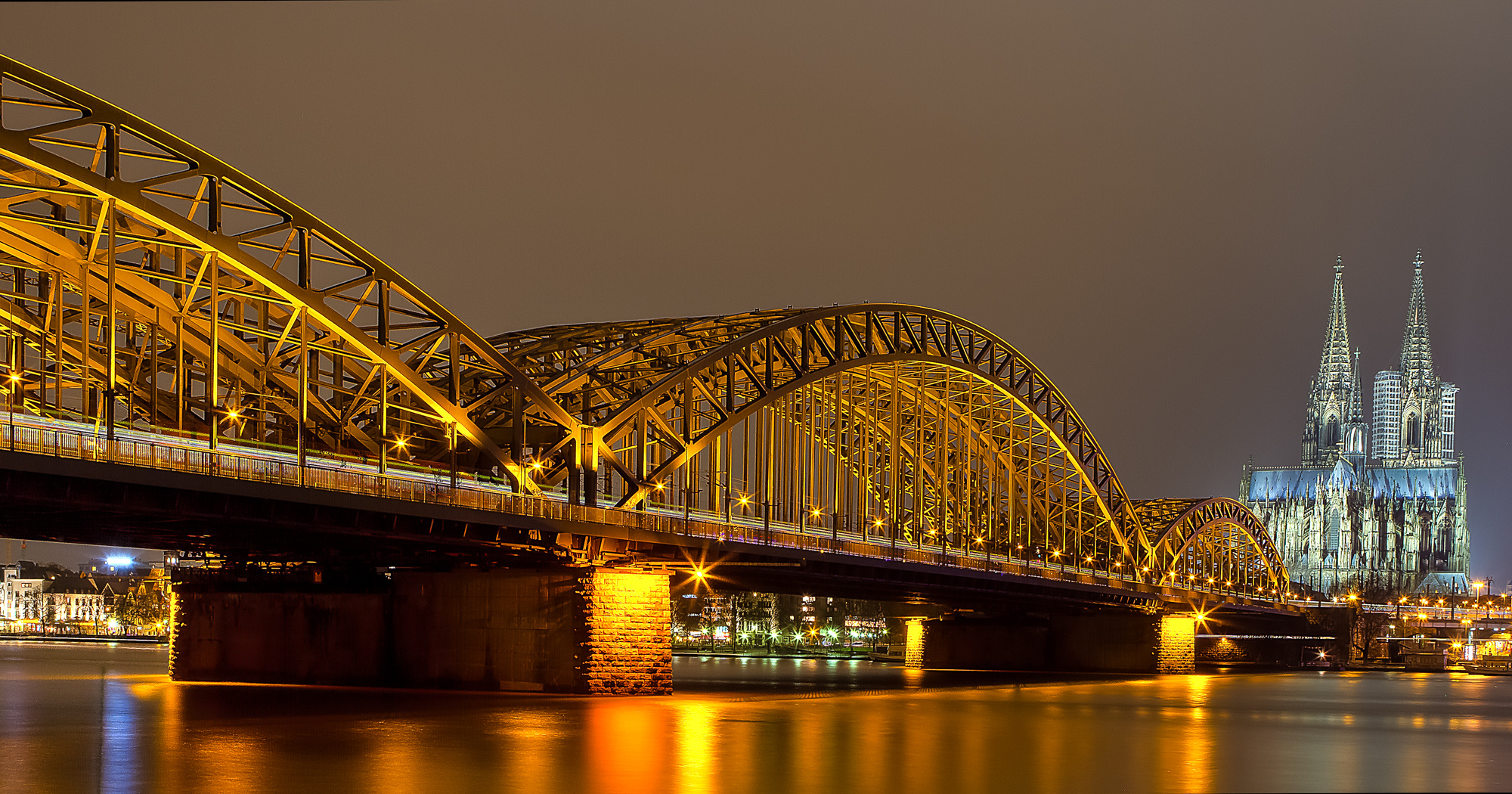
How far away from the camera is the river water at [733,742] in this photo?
3600cm

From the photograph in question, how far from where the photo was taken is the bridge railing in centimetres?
5334

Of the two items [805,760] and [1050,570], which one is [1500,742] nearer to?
[805,760]

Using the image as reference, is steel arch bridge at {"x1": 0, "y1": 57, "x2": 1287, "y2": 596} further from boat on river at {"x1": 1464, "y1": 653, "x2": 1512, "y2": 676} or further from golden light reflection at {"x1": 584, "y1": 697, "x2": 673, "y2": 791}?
boat on river at {"x1": 1464, "y1": 653, "x2": 1512, "y2": 676}

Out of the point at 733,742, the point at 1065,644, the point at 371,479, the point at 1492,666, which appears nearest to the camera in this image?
the point at 733,742

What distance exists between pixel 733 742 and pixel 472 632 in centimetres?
2906

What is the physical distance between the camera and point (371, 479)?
6494 centimetres

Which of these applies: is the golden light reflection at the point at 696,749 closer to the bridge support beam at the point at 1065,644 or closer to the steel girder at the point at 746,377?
the steel girder at the point at 746,377

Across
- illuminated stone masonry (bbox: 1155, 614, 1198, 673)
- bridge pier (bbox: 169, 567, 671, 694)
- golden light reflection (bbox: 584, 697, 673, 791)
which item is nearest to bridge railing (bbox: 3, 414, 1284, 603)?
bridge pier (bbox: 169, 567, 671, 694)

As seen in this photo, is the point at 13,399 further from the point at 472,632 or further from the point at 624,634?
the point at 624,634

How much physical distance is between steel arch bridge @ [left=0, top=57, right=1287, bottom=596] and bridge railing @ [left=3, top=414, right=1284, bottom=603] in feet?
2.95

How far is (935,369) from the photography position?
396 feet

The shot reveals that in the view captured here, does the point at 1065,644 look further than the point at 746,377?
Yes

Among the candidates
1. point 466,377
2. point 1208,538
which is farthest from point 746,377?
point 1208,538

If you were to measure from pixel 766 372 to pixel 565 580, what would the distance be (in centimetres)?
2570
